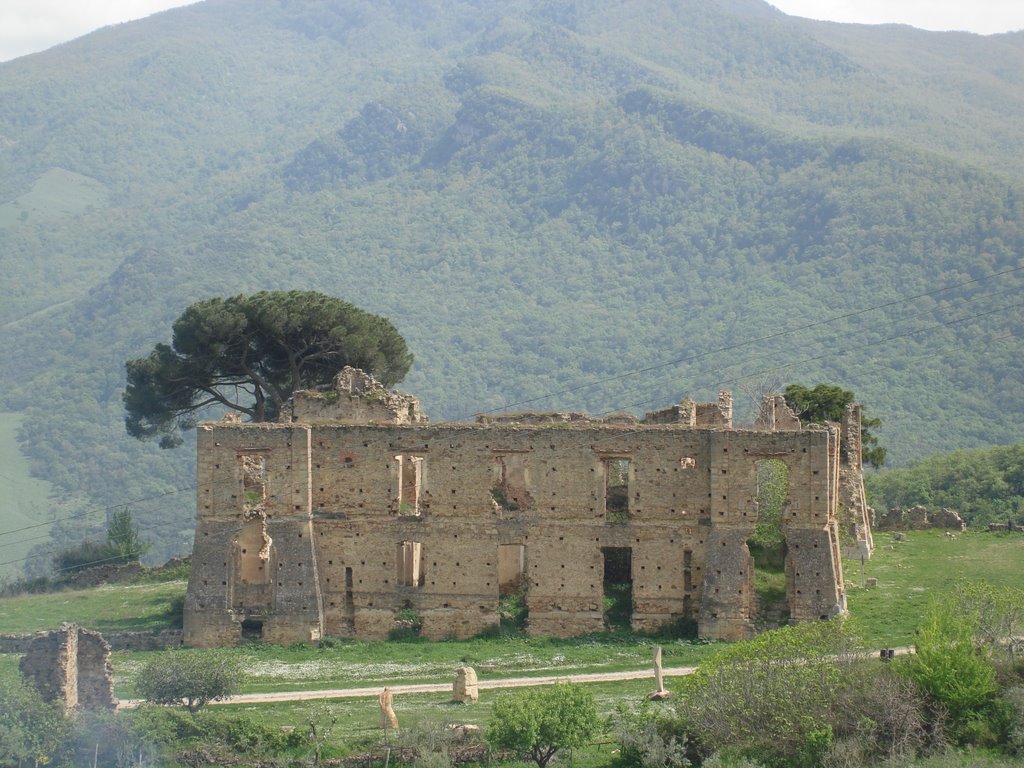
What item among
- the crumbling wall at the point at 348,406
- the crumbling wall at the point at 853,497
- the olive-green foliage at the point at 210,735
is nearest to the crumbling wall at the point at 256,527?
the crumbling wall at the point at 348,406

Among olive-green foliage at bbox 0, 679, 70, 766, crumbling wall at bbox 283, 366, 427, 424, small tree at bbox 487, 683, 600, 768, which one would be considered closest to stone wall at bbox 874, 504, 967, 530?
crumbling wall at bbox 283, 366, 427, 424

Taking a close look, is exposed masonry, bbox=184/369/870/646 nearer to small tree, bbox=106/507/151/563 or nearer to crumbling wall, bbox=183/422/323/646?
crumbling wall, bbox=183/422/323/646

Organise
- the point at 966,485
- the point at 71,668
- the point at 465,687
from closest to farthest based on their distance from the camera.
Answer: the point at 71,668, the point at 465,687, the point at 966,485

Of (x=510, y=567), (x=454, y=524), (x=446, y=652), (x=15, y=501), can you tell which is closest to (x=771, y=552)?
(x=510, y=567)

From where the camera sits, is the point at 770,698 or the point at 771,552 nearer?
the point at 770,698

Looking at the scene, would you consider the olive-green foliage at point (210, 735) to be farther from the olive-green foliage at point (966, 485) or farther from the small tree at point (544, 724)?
the olive-green foliage at point (966, 485)

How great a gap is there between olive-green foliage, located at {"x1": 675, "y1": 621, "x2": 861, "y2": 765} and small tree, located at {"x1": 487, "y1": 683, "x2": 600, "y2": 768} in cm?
196

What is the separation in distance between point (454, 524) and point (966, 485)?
92.1 feet

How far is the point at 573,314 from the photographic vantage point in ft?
393

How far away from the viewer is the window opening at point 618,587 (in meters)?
46.4

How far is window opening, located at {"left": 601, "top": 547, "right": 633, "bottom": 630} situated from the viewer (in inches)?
1828

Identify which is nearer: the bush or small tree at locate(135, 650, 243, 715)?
the bush

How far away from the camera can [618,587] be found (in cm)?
4747

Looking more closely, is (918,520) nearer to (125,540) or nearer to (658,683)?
(658,683)
